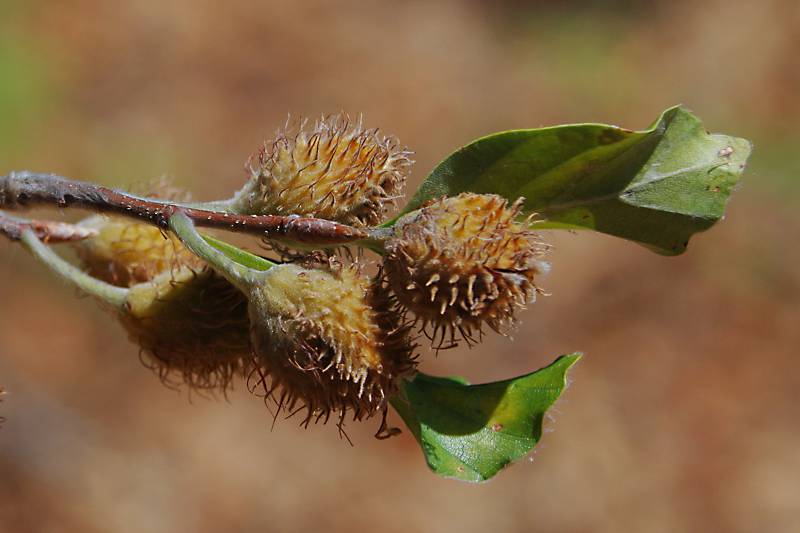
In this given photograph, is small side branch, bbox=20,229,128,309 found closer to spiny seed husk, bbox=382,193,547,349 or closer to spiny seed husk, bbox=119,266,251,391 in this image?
spiny seed husk, bbox=119,266,251,391

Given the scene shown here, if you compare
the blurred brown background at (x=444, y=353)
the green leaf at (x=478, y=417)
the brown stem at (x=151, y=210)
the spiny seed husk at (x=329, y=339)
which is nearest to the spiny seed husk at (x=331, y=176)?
the brown stem at (x=151, y=210)

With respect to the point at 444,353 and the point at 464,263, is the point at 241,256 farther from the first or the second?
the point at 444,353

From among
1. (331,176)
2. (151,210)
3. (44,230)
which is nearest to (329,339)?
(331,176)

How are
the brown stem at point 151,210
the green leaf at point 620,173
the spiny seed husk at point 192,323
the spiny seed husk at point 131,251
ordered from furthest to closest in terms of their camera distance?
the spiny seed husk at point 131,251 → the spiny seed husk at point 192,323 → the green leaf at point 620,173 → the brown stem at point 151,210

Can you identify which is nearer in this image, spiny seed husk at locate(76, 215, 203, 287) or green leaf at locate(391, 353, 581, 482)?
green leaf at locate(391, 353, 581, 482)

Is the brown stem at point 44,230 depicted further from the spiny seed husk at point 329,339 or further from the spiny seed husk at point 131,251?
the spiny seed husk at point 329,339

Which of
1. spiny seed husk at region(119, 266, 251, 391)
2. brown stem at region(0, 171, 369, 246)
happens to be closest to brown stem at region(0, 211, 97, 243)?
brown stem at region(0, 171, 369, 246)

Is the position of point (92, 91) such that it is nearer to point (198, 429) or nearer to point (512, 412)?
point (198, 429)
